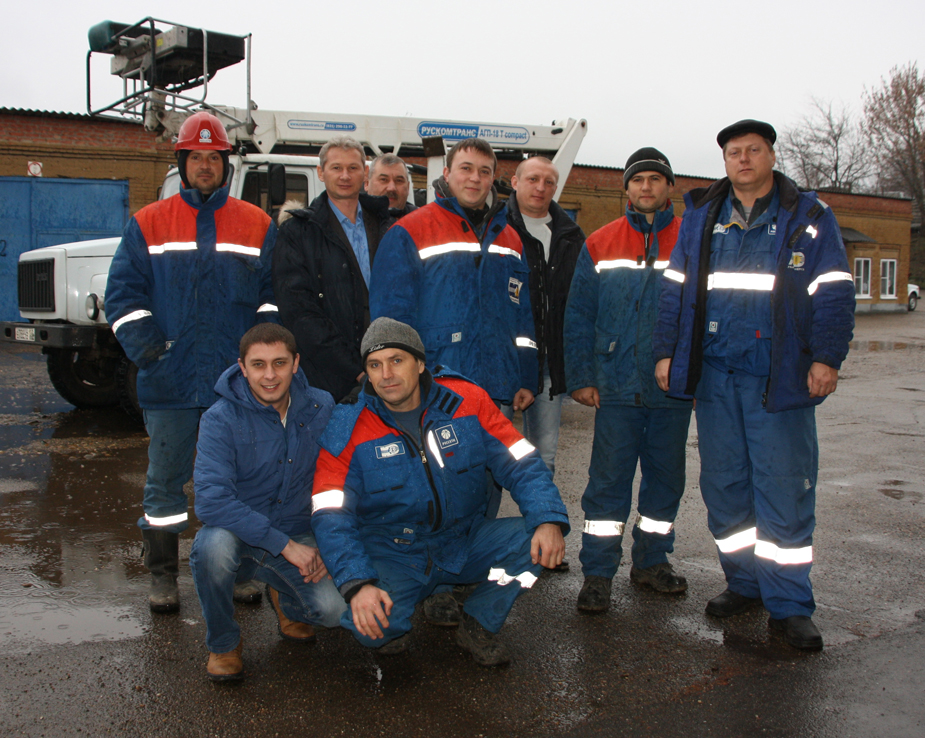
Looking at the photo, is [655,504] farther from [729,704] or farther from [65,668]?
[65,668]

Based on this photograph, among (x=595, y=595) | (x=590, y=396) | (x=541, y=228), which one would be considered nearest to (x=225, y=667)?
(x=595, y=595)

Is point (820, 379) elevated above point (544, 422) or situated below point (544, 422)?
above

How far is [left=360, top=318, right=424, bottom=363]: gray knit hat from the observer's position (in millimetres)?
3021

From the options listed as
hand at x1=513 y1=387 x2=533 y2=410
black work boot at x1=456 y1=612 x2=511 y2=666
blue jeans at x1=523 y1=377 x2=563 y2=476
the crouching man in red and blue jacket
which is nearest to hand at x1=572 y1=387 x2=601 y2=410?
hand at x1=513 y1=387 x2=533 y2=410

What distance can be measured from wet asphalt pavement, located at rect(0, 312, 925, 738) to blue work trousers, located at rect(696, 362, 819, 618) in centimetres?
22

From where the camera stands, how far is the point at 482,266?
3666 millimetres

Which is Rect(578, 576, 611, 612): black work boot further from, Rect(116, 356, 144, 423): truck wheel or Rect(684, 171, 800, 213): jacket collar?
Rect(116, 356, 144, 423): truck wheel

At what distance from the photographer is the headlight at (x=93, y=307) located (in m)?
7.36

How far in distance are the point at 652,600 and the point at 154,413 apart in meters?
2.54

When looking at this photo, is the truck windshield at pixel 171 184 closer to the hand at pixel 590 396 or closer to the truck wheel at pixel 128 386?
the truck wheel at pixel 128 386

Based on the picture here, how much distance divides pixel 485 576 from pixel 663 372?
1.28 metres

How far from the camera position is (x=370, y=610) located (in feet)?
8.74

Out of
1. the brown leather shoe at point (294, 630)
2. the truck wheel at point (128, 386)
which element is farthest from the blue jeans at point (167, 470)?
the truck wheel at point (128, 386)

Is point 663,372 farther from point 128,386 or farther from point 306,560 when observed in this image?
point 128,386
